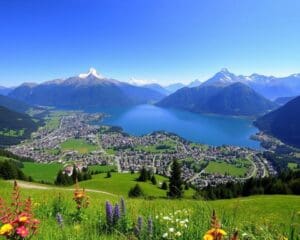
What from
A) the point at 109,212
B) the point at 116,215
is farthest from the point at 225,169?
the point at 109,212

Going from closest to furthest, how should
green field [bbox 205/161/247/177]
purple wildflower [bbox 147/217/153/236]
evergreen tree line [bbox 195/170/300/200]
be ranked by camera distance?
purple wildflower [bbox 147/217/153/236] < evergreen tree line [bbox 195/170/300/200] < green field [bbox 205/161/247/177]

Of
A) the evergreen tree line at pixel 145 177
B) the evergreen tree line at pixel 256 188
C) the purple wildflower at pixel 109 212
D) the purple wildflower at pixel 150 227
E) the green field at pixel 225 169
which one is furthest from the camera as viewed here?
the green field at pixel 225 169

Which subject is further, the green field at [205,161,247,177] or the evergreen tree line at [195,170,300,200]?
the green field at [205,161,247,177]

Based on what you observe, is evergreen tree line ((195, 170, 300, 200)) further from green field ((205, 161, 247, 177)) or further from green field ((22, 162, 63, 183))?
green field ((205, 161, 247, 177))

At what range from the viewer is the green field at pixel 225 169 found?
162 m

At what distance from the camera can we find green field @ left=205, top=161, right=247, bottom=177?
162 metres

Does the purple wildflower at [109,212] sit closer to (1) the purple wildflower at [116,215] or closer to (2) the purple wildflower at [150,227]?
(1) the purple wildflower at [116,215]

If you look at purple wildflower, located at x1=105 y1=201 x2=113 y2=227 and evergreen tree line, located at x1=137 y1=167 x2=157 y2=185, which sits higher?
purple wildflower, located at x1=105 y1=201 x2=113 y2=227

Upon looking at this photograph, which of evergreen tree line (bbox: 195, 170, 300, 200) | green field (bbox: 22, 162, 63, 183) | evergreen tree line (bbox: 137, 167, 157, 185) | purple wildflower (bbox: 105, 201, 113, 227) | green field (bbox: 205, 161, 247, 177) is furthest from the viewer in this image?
green field (bbox: 205, 161, 247, 177)

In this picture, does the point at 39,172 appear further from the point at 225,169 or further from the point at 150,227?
the point at 150,227

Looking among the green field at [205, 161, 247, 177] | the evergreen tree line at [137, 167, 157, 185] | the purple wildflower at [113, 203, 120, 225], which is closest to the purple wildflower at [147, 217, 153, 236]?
the purple wildflower at [113, 203, 120, 225]

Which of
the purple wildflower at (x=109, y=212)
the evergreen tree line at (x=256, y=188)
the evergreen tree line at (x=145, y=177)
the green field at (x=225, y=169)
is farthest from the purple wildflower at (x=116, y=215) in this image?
the green field at (x=225, y=169)

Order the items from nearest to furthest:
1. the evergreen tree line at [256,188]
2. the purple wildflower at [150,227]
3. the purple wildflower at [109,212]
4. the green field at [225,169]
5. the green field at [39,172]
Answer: the purple wildflower at [150,227] < the purple wildflower at [109,212] < the evergreen tree line at [256,188] < the green field at [39,172] < the green field at [225,169]

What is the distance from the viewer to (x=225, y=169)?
171750 mm
